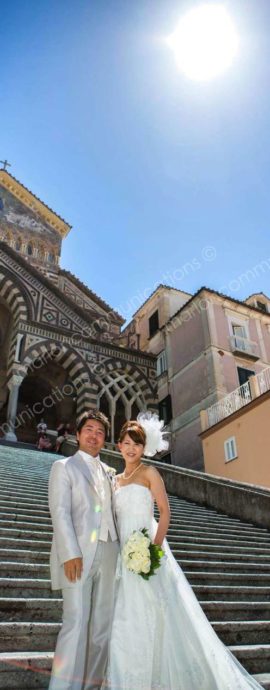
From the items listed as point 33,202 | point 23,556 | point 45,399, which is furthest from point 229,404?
point 33,202

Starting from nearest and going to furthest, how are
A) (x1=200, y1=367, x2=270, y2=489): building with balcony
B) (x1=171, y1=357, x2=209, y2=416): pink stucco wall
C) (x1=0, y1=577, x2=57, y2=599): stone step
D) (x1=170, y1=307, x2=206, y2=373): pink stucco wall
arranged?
(x1=0, y1=577, x2=57, y2=599): stone step
(x1=200, y1=367, x2=270, y2=489): building with balcony
(x1=171, y1=357, x2=209, y2=416): pink stucco wall
(x1=170, y1=307, x2=206, y2=373): pink stucco wall

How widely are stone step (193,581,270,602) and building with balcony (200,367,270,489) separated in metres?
8.89

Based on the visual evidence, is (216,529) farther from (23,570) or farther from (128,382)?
(128,382)

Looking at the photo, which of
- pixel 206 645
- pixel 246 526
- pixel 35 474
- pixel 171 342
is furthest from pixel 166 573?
pixel 171 342

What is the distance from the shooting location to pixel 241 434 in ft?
46.9

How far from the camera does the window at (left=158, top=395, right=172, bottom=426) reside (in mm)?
20233

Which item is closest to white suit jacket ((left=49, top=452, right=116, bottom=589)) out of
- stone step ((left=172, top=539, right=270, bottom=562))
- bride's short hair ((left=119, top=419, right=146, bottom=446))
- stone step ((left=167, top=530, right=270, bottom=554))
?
bride's short hair ((left=119, top=419, right=146, bottom=446))

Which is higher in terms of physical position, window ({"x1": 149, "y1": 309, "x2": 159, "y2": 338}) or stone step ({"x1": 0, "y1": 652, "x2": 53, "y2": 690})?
window ({"x1": 149, "y1": 309, "x2": 159, "y2": 338})

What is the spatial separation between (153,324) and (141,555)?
69.2ft

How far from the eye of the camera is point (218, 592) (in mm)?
4273

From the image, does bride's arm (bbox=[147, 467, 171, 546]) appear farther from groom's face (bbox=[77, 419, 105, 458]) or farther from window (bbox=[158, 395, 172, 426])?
window (bbox=[158, 395, 172, 426])

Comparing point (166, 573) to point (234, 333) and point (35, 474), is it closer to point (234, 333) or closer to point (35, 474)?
point (35, 474)

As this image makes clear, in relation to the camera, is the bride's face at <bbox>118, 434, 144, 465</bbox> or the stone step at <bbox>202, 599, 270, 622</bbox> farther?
the stone step at <bbox>202, 599, 270, 622</bbox>

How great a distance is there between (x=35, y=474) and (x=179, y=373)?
1223 centimetres
